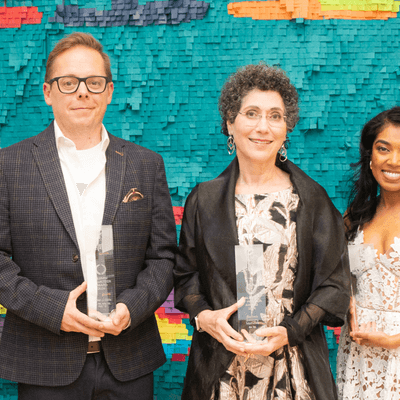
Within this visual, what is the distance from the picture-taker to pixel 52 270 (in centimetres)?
168

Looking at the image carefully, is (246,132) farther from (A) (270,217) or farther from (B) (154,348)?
(B) (154,348)

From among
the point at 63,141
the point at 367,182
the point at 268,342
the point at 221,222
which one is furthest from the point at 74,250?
the point at 367,182

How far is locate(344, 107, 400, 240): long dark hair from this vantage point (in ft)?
6.59

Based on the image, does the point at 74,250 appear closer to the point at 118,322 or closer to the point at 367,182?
the point at 118,322

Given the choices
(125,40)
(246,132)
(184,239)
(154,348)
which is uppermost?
(125,40)

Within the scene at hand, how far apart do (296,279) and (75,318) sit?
0.82 meters

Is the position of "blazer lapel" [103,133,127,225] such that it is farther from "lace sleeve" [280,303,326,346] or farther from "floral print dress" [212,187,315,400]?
"lace sleeve" [280,303,326,346]

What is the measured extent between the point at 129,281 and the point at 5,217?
528 millimetres

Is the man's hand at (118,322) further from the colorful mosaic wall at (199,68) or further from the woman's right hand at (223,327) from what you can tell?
the colorful mosaic wall at (199,68)

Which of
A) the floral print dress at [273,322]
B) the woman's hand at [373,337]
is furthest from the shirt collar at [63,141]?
the woman's hand at [373,337]

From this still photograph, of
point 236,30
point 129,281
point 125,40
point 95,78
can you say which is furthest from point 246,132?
point 125,40

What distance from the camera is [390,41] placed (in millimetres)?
2525

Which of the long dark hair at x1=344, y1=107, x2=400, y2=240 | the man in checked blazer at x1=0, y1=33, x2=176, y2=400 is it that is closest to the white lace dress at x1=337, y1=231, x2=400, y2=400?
the long dark hair at x1=344, y1=107, x2=400, y2=240

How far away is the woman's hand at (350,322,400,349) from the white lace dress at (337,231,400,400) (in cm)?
4
